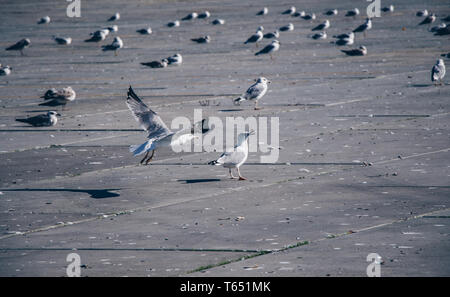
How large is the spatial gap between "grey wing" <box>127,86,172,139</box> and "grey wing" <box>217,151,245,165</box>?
1.62 metres

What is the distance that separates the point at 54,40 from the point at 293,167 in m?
35.1

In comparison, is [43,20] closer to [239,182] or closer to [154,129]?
[154,129]

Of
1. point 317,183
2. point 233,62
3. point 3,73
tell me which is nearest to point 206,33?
point 233,62

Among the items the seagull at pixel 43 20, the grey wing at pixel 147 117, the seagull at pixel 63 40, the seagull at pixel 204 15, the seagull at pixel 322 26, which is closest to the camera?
the grey wing at pixel 147 117

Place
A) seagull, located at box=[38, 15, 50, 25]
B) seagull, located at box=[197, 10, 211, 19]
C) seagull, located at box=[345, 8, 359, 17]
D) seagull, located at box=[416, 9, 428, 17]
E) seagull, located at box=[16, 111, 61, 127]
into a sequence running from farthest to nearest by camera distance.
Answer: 1. seagull, located at box=[38, 15, 50, 25]
2. seagull, located at box=[197, 10, 211, 19]
3. seagull, located at box=[345, 8, 359, 17]
4. seagull, located at box=[416, 9, 428, 17]
5. seagull, located at box=[16, 111, 61, 127]

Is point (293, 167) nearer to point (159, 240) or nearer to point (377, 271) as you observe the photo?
point (159, 240)

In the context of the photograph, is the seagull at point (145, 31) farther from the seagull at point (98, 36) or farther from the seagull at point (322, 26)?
the seagull at point (322, 26)

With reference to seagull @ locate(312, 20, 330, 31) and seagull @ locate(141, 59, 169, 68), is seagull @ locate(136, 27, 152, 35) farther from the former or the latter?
seagull @ locate(141, 59, 169, 68)

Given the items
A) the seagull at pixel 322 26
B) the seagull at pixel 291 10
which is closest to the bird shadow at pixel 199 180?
the seagull at pixel 322 26

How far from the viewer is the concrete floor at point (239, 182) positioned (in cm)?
1041

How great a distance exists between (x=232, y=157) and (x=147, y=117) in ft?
7.35

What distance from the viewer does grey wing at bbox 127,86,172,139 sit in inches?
628

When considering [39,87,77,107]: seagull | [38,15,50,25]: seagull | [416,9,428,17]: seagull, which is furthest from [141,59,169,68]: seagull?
[38,15,50,25]: seagull

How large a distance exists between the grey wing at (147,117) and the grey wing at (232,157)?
5.30ft
